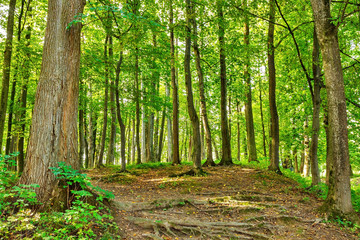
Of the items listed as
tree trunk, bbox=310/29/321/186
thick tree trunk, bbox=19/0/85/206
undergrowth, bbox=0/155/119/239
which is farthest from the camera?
tree trunk, bbox=310/29/321/186

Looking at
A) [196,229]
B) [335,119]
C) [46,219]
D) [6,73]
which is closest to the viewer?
[46,219]

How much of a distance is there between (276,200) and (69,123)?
7473 mm

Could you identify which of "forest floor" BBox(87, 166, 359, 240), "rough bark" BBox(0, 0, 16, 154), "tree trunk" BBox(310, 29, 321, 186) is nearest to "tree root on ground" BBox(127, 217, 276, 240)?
"forest floor" BBox(87, 166, 359, 240)

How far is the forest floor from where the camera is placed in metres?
5.33

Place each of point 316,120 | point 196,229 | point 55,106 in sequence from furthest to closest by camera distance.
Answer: point 316,120 → point 196,229 → point 55,106

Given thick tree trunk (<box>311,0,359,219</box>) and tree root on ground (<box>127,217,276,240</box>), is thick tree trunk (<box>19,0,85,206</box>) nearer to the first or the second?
tree root on ground (<box>127,217,276,240</box>)

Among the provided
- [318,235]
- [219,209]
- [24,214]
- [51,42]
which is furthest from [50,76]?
[318,235]

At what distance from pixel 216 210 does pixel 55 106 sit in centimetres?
541

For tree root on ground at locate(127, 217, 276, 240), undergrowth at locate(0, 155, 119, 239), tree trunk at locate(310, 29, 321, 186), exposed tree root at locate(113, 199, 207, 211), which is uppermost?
tree trunk at locate(310, 29, 321, 186)

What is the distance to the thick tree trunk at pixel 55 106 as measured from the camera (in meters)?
4.54

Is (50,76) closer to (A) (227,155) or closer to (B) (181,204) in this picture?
(B) (181,204)

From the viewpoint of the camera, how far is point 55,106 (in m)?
4.84

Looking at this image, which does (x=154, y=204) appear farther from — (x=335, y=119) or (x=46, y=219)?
(x=335, y=119)

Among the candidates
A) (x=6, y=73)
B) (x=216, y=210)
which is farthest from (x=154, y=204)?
(x=6, y=73)
